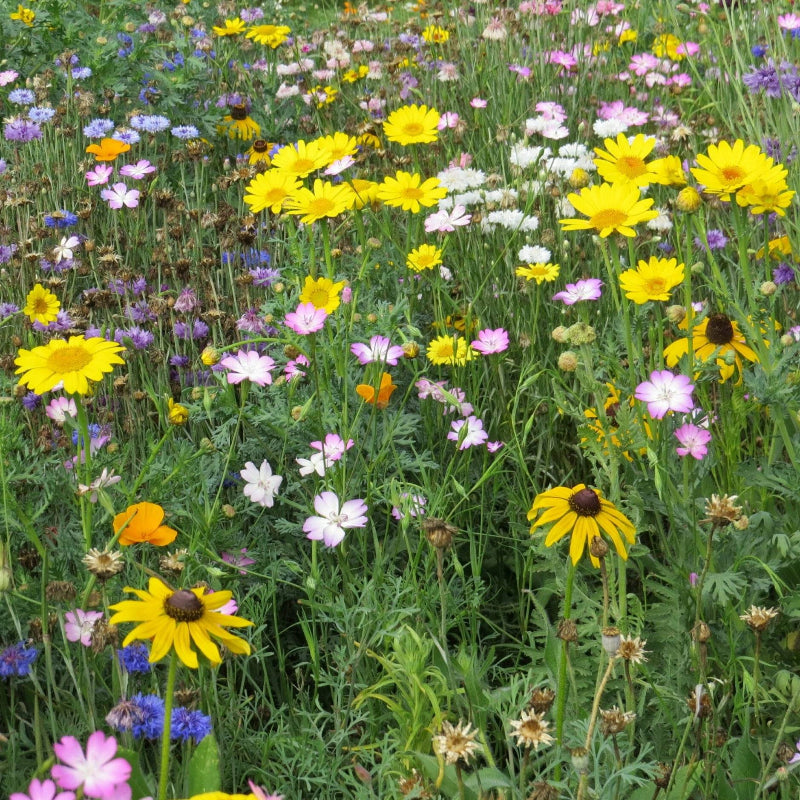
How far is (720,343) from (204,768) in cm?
108

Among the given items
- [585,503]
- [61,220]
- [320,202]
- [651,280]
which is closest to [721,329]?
[651,280]

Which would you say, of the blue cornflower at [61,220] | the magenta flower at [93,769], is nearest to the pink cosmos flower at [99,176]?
the blue cornflower at [61,220]

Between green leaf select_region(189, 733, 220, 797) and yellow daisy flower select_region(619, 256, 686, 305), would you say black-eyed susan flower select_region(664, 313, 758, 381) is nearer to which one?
yellow daisy flower select_region(619, 256, 686, 305)

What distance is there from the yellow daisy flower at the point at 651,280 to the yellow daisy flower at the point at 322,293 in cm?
51

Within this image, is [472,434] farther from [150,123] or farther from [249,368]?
[150,123]

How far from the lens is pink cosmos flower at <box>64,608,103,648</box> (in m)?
1.26

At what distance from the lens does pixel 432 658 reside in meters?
1.49

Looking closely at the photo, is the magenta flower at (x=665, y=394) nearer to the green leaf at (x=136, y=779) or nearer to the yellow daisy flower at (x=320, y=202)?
the yellow daisy flower at (x=320, y=202)

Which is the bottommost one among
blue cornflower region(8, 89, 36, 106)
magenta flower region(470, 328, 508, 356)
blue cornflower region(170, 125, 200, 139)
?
magenta flower region(470, 328, 508, 356)

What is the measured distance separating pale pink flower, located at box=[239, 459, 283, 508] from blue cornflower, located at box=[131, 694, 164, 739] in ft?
1.48

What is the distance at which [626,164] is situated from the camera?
175cm

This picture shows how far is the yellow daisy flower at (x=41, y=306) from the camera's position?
2.07m

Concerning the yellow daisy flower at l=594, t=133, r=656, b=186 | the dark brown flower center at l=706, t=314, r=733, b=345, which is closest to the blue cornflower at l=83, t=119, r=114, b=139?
the yellow daisy flower at l=594, t=133, r=656, b=186

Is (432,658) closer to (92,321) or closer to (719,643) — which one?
(719,643)
